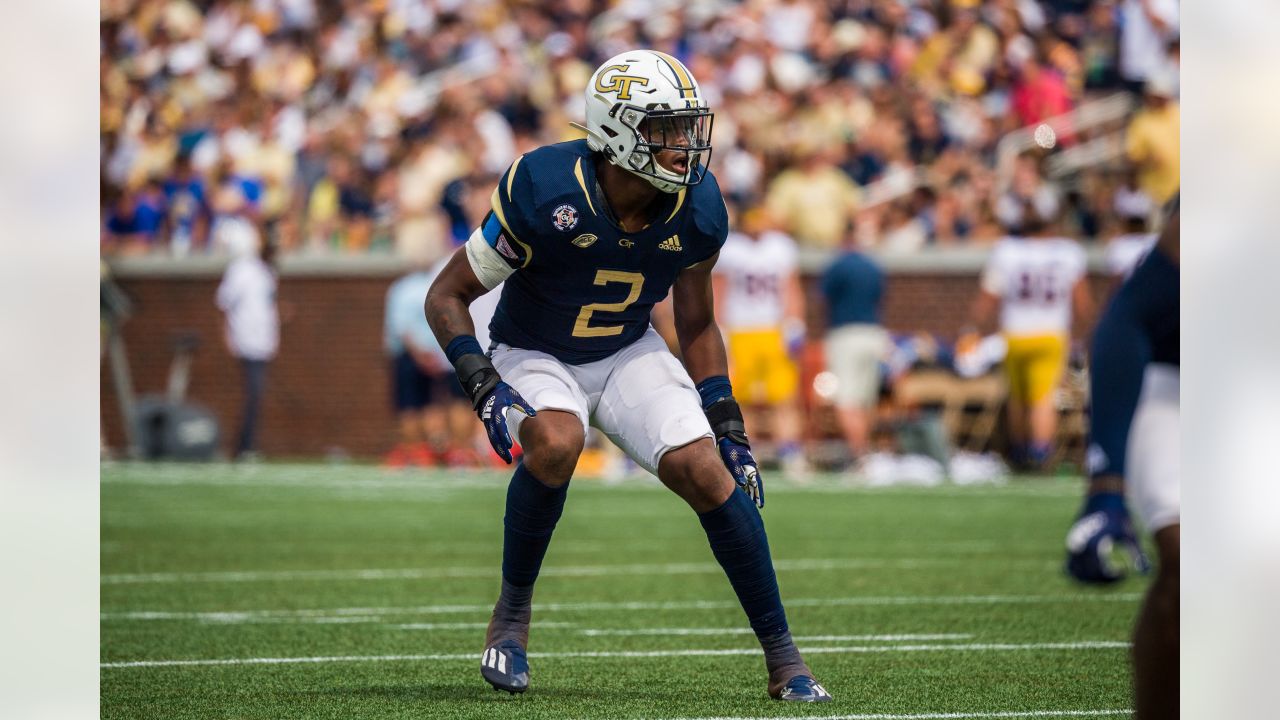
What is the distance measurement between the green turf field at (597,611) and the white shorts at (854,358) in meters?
2.16

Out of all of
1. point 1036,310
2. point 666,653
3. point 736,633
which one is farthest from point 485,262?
point 1036,310

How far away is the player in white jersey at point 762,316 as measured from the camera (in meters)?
14.5

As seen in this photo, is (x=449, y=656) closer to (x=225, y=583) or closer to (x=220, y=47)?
(x=225, y=583)

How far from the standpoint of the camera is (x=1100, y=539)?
340 cm

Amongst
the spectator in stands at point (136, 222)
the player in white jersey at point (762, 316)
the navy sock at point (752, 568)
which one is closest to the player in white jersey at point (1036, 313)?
the player in white jersey at point (762, 316)

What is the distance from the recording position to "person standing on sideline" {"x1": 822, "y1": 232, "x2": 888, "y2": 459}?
14.5 meters

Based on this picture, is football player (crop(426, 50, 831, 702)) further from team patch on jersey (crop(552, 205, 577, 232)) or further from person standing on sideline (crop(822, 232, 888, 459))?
person standing on sideline (crop(822, 232, 888, 459))

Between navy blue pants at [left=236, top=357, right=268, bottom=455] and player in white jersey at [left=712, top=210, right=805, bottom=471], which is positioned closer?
player in white jersey at [left=712, top=210, right=805, bottom=471]

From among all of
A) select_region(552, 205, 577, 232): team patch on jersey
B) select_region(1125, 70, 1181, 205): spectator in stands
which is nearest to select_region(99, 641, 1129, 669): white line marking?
select_region(552, 205, 577, 232): team patch on jersey

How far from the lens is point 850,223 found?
50.0 ft

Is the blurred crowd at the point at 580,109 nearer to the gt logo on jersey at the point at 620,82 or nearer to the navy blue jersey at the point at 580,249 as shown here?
the navy blue jersey at the point at 580,249

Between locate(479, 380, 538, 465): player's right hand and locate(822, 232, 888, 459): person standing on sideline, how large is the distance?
9.78 meters

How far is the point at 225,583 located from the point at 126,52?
1443 centimetres
